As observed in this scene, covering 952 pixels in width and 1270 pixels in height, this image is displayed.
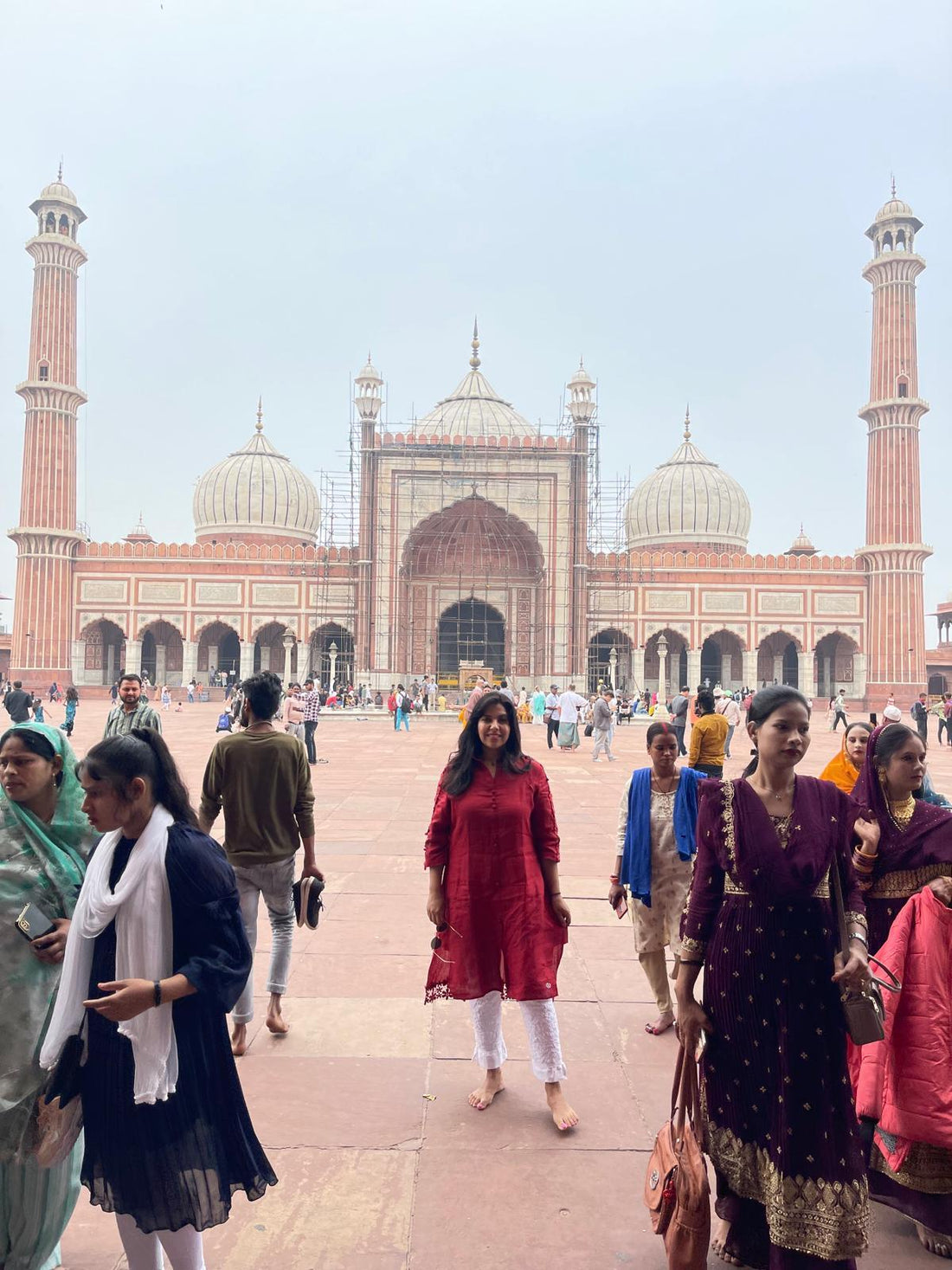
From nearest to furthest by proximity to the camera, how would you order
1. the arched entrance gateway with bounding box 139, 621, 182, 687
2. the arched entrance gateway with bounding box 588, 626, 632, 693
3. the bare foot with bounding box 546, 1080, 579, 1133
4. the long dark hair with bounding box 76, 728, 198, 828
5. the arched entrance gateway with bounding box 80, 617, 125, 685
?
A: 1. the long dark hair with bounding box 76, 728, 198, 828
2. the bare foot with bounding box 546, 1080, 579, 1133
3. the arched entrance gateway with bounding box 80, 617, 125, 685
4. the arched entrance gateway with bounding box 588, 626, 632, 693
5. the arched entrance gateway with bounding box 139, 621, 182, 687

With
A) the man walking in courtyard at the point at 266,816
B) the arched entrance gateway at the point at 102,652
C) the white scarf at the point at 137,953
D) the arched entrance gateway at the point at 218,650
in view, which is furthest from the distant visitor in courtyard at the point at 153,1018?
the arched entrance gateway at the point at 102,652

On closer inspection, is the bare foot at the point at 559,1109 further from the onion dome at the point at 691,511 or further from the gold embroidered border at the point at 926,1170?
Answer: the onion dome at the point at 691,511

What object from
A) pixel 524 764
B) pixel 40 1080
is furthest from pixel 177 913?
pixel 524 764

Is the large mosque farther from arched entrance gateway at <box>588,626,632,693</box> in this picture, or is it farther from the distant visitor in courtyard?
the distant visitor in courtyard

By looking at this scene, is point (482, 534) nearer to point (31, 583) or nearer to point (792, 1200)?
point (31, 583)

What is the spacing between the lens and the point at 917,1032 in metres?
2.34

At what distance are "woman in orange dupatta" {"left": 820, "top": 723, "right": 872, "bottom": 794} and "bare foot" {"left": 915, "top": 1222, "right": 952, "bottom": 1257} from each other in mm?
1496

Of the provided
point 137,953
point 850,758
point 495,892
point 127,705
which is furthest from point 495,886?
point 127,705

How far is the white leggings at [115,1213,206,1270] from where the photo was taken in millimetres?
1829

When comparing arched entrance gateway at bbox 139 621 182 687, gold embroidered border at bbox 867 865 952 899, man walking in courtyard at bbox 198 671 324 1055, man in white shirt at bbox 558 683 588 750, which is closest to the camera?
gold embroidered border at bbox 867 865 952 899

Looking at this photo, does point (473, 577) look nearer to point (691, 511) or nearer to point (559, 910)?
point (691, 511)

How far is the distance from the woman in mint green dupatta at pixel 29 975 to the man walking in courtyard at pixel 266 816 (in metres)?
1.22

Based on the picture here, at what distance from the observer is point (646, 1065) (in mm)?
3135

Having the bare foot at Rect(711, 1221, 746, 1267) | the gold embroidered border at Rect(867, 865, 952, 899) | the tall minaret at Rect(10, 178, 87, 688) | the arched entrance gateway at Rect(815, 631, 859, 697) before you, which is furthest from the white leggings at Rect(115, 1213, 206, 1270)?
the arched entrance gateway at Rect(815, 631, 859, 697)
